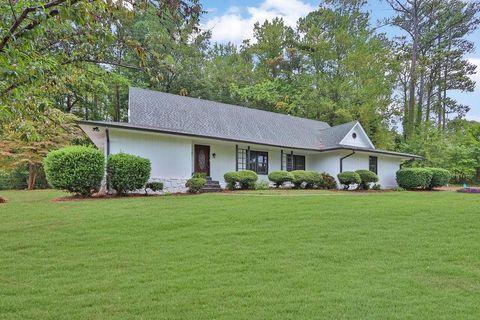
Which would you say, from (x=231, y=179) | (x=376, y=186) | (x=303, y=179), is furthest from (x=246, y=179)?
(x=376, y=186)

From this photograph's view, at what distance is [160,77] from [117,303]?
258cm

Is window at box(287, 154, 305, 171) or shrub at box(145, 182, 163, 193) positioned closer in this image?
shrub at box(145, 182, 163, 193)

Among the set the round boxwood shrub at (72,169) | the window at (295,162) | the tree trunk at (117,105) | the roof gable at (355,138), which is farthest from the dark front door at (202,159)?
the tree trunk at (117,105)

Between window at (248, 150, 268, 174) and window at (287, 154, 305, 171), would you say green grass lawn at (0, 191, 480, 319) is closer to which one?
window at (248, 150, 268, 174)

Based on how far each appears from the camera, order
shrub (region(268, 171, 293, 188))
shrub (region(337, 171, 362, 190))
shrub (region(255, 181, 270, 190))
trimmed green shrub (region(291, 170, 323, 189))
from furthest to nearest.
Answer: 1. shrub (region(337, 171, 362, 190))
2. trimmed green shrub (region(291, 170, 323, 189))
3. shrub (region(268, 171, 293, 188))
4. shrub (region(255, 181, 270, 190))

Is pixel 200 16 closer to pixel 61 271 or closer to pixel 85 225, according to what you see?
pixel 61 271

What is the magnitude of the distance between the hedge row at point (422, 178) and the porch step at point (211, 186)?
448 inches

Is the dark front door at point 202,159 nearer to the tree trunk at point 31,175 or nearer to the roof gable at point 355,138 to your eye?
the roof gable at point 355,138

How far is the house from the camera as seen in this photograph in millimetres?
15781

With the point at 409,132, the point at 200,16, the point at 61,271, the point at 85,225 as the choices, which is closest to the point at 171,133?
the point at 85,225

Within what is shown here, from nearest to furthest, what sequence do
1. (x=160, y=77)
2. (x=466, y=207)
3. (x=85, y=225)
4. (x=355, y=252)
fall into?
(x=160, y=77), (x=355, y=252), (x=85, y=225), (x=466, y=207)

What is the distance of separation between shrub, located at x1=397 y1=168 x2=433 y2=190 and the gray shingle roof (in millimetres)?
4205

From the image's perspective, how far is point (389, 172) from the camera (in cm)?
2400

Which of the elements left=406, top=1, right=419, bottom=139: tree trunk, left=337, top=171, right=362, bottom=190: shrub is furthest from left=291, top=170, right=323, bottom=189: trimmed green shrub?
left=406, top=1, right=419, bottom=139: tree trunk
